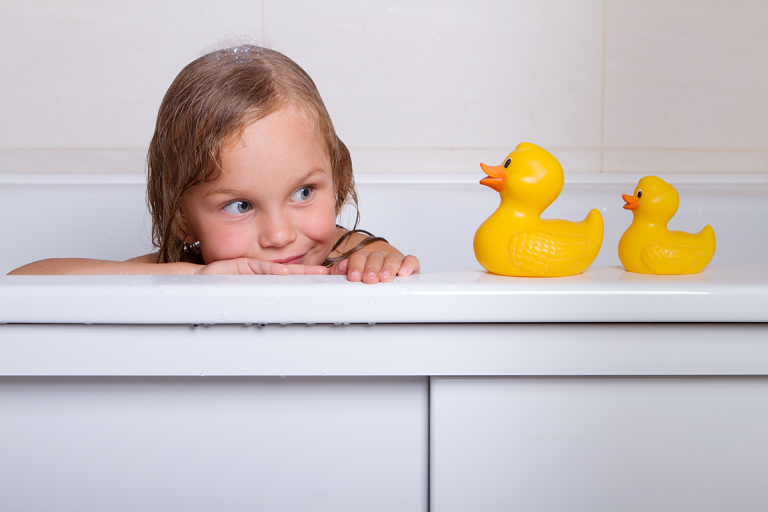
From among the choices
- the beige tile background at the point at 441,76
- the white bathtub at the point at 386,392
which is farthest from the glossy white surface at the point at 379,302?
the beige tile background at the point at 441,76

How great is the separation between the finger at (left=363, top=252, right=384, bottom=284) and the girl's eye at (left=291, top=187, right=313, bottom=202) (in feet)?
0.72

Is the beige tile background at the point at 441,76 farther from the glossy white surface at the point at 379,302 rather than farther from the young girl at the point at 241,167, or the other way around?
the glossy white surface at the point at 379,302

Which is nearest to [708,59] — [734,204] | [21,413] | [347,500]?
[734,204]

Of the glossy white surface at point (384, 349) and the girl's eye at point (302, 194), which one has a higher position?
the girl's eye at point (302, 194)

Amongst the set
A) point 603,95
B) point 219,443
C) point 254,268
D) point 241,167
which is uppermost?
point 603,95

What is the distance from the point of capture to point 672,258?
52 centimetres

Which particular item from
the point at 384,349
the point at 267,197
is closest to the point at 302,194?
the point at 267,197

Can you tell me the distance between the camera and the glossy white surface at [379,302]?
0.43 m

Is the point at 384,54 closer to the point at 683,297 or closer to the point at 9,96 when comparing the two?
the point at 9,96

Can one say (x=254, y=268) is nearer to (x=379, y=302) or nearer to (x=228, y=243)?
(x=228, y=243)

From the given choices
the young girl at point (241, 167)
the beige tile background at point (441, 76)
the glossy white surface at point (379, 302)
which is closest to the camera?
the glossy white surface at point (379, 302)

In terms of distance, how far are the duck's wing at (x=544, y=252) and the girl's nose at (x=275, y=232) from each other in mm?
351

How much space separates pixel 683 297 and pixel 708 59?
130 centimetres

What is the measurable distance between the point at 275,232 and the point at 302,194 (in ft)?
0.25
